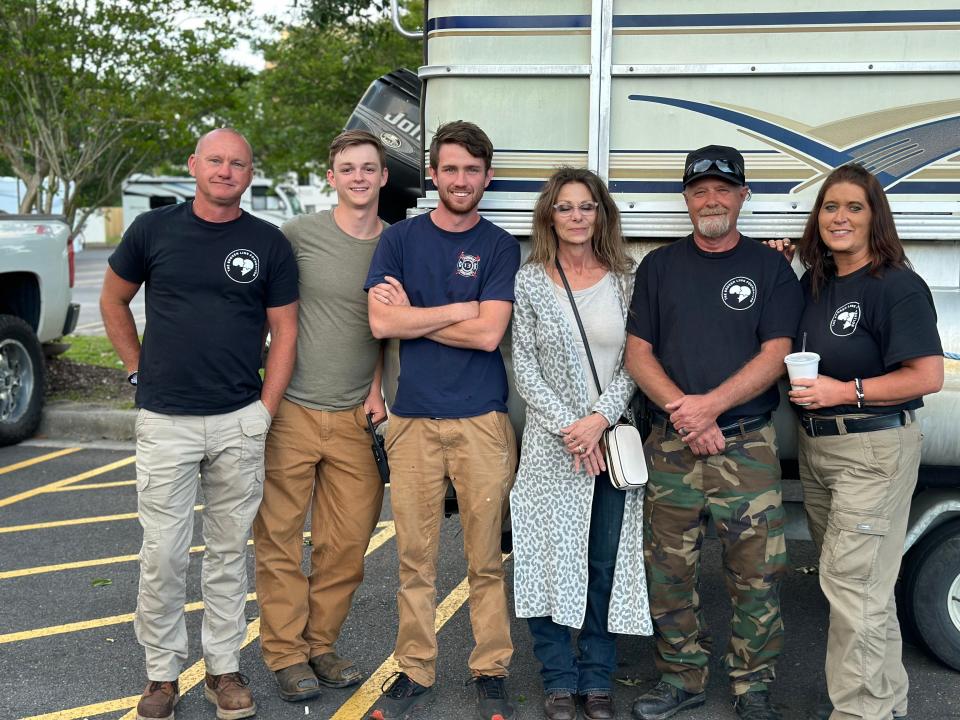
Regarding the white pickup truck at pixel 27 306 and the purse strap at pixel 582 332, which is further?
the white pickup truck at pixel 27 306

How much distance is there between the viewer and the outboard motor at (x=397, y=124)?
16.4 feet

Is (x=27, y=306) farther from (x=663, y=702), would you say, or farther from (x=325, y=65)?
(x=663, y=702)

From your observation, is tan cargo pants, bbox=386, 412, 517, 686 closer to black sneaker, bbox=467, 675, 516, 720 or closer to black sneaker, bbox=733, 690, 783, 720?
black sneaker, bbox=467, 675, 516, 720

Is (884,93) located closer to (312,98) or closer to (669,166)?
(669,166)

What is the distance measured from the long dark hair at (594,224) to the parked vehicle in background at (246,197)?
13.8 meters

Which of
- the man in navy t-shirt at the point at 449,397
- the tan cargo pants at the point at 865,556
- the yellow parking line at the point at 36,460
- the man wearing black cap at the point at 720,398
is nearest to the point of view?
the tan cargo pants at the point at 865,556

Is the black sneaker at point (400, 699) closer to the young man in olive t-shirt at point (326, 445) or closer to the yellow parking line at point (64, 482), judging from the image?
the young man in olive t-shirt at point (326, 445)

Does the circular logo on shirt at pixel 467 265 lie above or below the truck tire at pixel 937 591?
above

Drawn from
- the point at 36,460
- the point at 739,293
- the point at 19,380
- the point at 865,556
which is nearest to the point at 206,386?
the point at 739,293

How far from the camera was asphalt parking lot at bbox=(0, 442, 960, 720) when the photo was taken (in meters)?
3.80

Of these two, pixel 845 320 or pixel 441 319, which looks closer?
pixel 845 320

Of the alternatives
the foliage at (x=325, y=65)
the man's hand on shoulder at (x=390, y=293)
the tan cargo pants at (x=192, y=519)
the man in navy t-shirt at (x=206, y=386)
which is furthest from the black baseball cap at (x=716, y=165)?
the foliage at (x=325, y=65)

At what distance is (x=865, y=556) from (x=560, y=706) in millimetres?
1142

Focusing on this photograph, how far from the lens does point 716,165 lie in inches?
138
